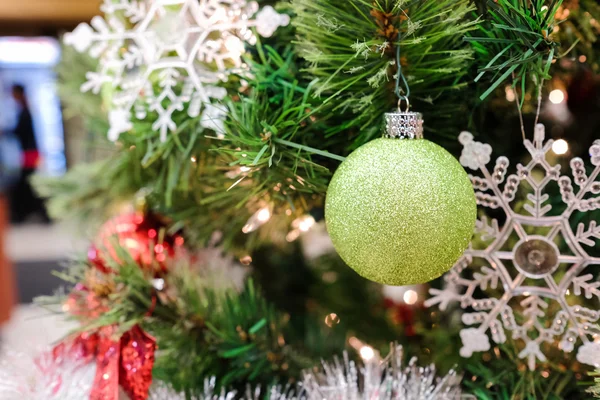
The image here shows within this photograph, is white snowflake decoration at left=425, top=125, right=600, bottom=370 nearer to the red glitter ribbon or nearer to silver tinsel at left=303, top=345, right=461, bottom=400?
silver tinsel at left=303, top=345, right=461, bottom=400

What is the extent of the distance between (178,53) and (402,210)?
0.27 metres

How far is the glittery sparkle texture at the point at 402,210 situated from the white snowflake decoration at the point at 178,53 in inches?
6.5

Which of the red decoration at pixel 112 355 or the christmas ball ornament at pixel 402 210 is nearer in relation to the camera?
the christmas ball ornament at pixel 402 210

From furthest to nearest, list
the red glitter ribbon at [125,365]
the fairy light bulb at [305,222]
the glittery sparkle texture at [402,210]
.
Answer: the fairy light bulb at [305,222] < the red glitter ribbon at [125,365] < the glittery sparkle texture at [402,210]

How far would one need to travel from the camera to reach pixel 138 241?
1.80ft

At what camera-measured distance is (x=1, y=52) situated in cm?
358

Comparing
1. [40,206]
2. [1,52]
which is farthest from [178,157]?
[1,52]

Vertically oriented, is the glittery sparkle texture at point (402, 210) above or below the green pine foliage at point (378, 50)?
below

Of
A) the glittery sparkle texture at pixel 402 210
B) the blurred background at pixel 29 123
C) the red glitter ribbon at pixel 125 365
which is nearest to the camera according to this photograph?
the glittery sparkle texture at pixel 402 210

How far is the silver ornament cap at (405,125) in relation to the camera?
321mm

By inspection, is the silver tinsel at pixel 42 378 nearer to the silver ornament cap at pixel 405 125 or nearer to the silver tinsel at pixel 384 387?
the silver tinsel at pixel 384 387

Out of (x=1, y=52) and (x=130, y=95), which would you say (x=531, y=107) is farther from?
(x=1, y=52)

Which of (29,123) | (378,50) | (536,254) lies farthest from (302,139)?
(29,123)

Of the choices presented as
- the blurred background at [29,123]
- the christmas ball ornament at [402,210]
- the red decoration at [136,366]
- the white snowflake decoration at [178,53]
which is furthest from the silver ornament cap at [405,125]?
the blurred background at [29,123]
